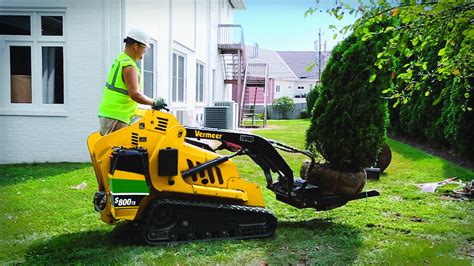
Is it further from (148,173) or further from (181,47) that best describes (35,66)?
(148,173)

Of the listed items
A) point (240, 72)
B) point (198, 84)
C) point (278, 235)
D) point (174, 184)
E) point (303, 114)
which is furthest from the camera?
point (303, 114)

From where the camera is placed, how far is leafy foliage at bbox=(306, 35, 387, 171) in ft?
17.0

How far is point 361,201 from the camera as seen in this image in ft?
19.4

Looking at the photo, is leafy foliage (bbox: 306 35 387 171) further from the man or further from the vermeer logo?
the man

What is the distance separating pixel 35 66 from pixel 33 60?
0.11 meters

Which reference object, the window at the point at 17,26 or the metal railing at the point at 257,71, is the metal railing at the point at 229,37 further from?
the window at the point at 17,26

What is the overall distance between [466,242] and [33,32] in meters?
7.54

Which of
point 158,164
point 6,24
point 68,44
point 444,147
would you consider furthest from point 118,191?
point 444,147

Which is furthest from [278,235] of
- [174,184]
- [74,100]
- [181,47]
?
[181,47]

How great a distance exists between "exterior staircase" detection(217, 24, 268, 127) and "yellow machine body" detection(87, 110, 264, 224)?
1378 centimetres

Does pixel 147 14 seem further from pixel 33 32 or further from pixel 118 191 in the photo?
pixel 118 191

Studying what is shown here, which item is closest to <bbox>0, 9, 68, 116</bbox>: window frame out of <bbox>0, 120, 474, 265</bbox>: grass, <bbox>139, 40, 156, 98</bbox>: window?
<bbox>139, 40, 156, 98</bbox>: window

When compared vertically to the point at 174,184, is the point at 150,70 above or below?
above

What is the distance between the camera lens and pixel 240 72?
763 inches
